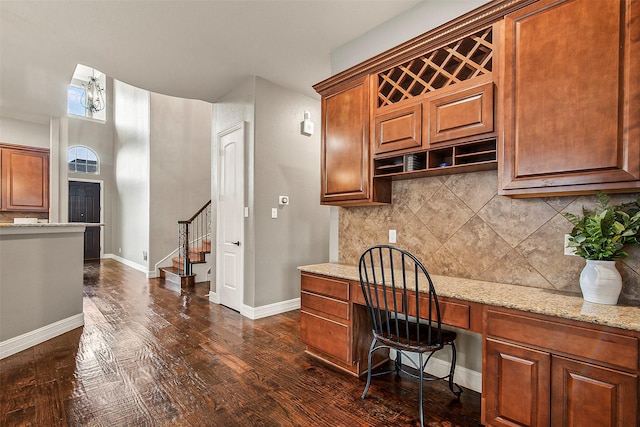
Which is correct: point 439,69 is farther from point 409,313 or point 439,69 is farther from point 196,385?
point 196,385

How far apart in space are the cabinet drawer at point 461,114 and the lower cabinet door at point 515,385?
1.26 m

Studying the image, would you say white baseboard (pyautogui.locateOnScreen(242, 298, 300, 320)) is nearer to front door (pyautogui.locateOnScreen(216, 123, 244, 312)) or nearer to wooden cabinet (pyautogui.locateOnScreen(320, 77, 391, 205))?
front door (pyautogui.locateOnScreen(216, 123, 244, 312))

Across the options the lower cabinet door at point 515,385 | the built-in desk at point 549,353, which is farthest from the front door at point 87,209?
the lower cabinet door at point 515,385

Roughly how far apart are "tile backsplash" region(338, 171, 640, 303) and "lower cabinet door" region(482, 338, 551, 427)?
59 cm

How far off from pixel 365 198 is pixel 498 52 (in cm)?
132

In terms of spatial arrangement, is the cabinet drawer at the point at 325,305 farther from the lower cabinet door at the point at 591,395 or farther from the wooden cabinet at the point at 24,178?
the wooden cabinet at the point at 24,178

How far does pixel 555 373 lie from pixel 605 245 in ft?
2.18

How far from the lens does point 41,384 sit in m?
2.28

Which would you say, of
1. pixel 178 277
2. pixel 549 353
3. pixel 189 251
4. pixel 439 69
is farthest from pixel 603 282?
pixel 189 251

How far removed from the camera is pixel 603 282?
157 cm

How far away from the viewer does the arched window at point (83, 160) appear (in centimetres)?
857

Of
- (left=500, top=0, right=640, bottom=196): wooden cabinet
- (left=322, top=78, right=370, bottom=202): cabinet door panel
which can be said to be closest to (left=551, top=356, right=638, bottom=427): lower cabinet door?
(left=500, top=0, right=640, bottom=196): wooden cabinet

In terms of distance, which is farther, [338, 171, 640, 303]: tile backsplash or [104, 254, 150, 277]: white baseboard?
[104, 254, 150, 277]: white baseboard

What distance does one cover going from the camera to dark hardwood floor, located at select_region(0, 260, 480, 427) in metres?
1.93
